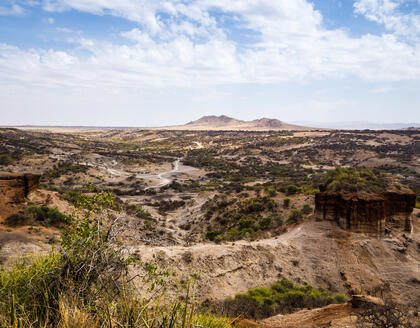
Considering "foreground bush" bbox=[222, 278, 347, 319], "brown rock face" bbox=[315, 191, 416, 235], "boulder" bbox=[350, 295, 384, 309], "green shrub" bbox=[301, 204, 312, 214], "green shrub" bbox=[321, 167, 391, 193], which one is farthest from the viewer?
"green shrub" bbox=[321, 167, 391, 193]

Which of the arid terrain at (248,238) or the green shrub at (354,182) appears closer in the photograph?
the arid terrain at (248,238)

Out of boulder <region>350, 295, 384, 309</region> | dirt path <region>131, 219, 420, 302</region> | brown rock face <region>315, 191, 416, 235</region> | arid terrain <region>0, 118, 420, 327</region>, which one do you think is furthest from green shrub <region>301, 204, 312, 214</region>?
boulder <region>350, 295, 384, 309</region>

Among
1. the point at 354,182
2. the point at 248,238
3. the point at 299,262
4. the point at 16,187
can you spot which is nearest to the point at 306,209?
the point at 248,238

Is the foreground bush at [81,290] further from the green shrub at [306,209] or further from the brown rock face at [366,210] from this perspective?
the green shrub at [306,209]

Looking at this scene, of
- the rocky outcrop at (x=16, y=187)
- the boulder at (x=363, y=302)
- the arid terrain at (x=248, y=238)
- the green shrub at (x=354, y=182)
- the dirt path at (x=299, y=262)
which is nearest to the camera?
the boulder at (x=363, y=302)

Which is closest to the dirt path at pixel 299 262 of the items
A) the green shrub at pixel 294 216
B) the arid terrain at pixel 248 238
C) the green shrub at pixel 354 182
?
the arid terrain at pixel 248 238

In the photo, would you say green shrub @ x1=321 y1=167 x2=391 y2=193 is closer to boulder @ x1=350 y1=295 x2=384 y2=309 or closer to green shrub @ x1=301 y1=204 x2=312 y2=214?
green shrub @ x1=301 y1=204 x2=312 y2=214
